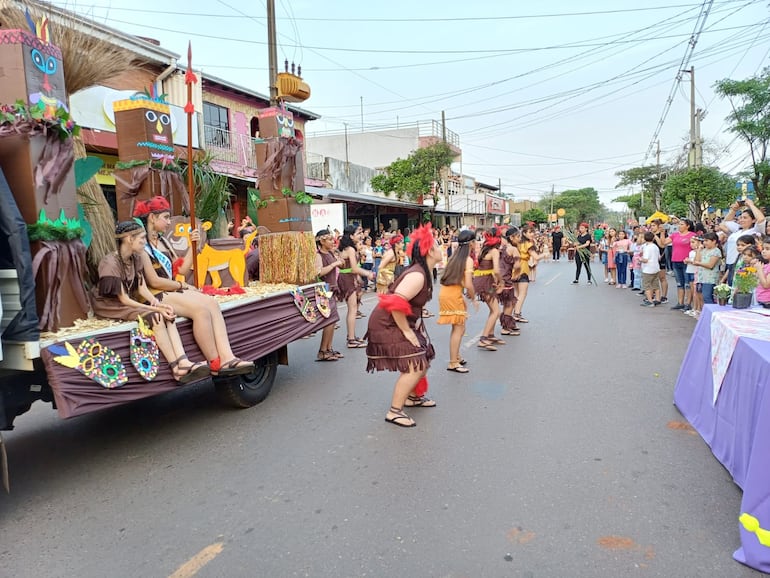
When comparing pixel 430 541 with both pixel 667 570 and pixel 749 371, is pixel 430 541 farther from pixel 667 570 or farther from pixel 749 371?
pixel 749 371

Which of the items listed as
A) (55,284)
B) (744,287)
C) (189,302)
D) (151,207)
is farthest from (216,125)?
(744,287)

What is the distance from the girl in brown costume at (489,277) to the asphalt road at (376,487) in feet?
5.83

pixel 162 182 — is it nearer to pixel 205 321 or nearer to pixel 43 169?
pixel 43 169

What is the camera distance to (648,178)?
52.3 m

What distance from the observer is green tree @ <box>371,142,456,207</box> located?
26.6 meters

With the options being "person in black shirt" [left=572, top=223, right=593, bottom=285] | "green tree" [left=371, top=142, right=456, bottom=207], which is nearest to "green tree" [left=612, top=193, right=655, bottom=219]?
"green tree" [left=371, top=142, right=456, bottom=207]

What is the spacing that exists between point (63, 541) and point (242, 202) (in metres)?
15.7

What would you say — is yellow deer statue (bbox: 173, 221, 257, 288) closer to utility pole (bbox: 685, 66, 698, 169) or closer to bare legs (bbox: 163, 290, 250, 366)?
bare legs (bbox: 163, 290, 250, 366)

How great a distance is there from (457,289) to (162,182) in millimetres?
3165

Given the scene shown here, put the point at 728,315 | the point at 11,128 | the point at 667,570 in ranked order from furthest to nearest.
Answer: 1. the point at 728,315
2. the point at 11,128
3. the point at 667,570

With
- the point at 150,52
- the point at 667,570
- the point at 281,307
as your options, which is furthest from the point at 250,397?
the point at 150,52

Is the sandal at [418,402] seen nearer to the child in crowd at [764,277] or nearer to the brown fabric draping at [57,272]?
the brown fabric draping at [57,272]

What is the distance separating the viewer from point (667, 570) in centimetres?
251

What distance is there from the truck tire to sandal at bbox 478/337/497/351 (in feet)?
10.2
